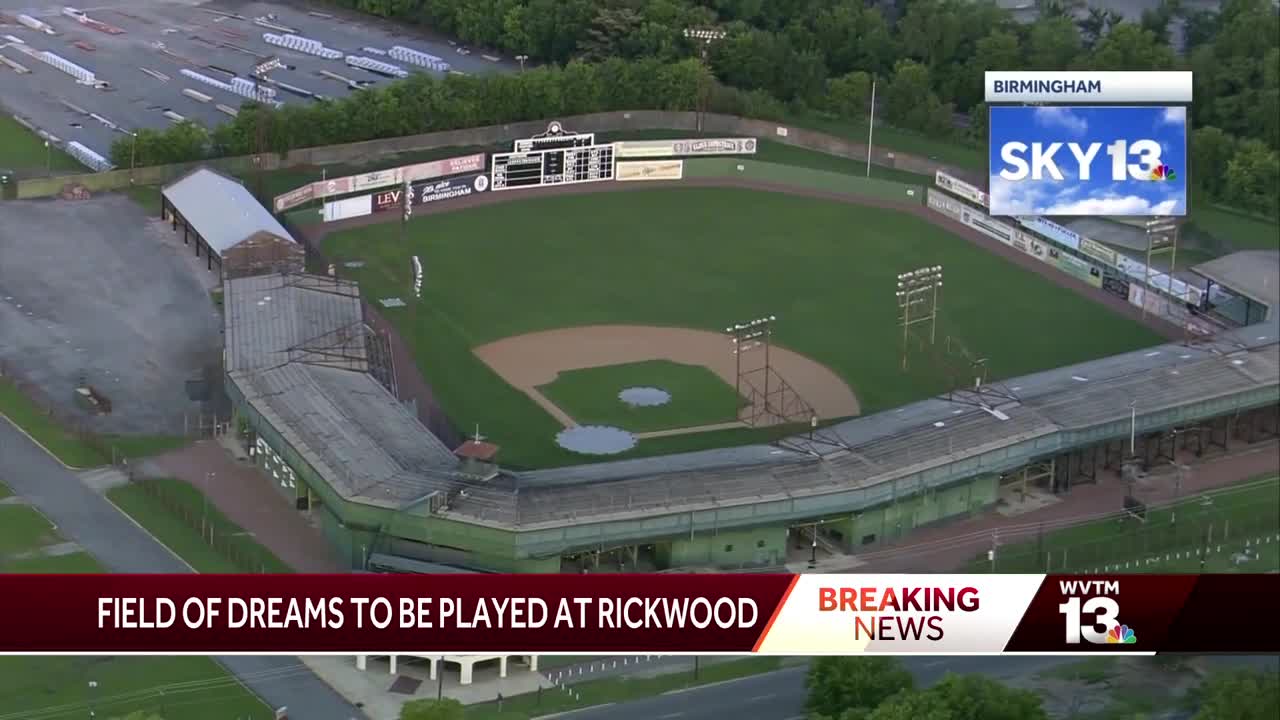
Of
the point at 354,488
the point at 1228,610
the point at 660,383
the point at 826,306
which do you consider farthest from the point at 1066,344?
the point at 1228,610

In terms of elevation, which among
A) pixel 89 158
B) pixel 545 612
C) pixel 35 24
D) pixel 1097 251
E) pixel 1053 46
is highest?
pixel 35 24

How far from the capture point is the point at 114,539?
85.6 meters

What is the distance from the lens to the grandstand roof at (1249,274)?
107 metres

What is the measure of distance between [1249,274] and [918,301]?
17.4 m

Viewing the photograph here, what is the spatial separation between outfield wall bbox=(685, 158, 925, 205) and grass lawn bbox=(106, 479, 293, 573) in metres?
58.6

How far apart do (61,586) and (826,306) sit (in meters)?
88.2

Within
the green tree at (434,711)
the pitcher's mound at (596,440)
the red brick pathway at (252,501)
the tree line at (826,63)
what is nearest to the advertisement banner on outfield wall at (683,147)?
the tree line at (826,63)

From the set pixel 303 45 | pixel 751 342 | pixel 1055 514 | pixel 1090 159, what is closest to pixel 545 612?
pixel 1090 159

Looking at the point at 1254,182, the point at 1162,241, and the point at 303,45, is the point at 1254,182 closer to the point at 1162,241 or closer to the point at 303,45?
Answer: the point at 1162,241

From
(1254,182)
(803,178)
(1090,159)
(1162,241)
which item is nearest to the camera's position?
(1090,159)

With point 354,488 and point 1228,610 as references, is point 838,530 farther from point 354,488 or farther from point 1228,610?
point 1228,610

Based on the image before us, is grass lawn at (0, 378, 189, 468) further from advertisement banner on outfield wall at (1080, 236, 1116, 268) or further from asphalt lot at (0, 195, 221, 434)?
advertisement banner on outfield wall at (1080, 236, 1116, 268)

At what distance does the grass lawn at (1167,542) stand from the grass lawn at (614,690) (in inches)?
504

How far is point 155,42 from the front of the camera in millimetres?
168500
